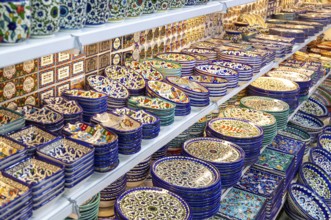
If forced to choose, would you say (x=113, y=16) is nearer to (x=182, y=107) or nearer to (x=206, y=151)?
(x=182, y=107)

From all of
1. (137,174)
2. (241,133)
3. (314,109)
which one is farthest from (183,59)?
(314,109)

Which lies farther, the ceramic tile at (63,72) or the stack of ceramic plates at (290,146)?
the stack of ceramic plates at (290,146)

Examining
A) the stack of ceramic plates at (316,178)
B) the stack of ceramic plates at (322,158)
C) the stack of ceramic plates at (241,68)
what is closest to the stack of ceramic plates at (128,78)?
the stack of ceramic plates at (241,68)

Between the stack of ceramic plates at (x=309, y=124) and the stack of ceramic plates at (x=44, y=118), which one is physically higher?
the stack of ceramic plates at (x=44, y=118)

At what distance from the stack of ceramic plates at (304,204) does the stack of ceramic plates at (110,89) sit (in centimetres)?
182

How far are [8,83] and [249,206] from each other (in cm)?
180

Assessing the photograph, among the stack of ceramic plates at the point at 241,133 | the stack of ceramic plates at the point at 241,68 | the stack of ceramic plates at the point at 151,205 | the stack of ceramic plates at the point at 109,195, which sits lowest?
the stack of ceramic plates at the point at 109,195

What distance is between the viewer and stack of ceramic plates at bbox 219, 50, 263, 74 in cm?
343

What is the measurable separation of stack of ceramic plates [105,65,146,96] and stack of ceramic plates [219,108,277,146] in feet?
3.45

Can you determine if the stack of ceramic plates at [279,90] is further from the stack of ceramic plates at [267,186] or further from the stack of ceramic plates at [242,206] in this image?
the stack of ceramic plates at [242,206]

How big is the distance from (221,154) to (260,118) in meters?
0.79

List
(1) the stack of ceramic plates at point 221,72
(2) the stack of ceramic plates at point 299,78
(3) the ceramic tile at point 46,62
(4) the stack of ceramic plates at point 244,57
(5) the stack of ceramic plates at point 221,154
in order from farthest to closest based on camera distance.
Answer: (2) the stack of ceramic plates at point 299,78 < (4) the stack of ceramic plates at point 244,57 < (1) the stack of ceramic plates at point 221,72 < (5) the stack of ceramic plates at point 221,154 < (3) the ceramic tile at point 46,62

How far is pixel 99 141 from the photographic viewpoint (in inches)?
71.5

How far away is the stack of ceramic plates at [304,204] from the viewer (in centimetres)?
346
